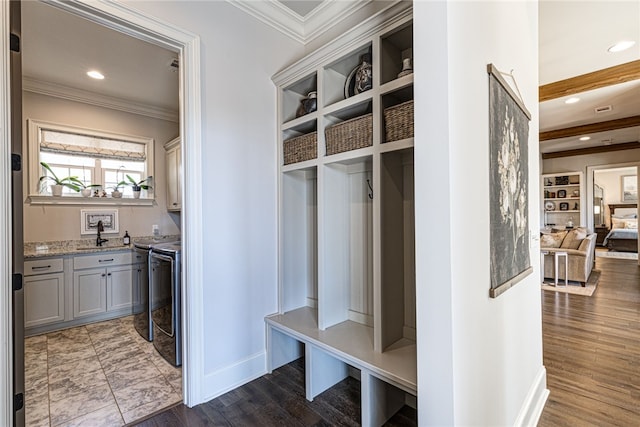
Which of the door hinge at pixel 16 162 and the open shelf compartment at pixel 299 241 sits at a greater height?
the door hinge at pixel 16 162

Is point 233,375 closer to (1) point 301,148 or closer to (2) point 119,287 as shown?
(1) point 301,148

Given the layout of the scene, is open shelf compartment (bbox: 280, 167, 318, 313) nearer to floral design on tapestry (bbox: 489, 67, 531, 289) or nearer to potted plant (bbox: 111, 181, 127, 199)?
floral design on tapestry (bbox: 489, 67, 531, 289)

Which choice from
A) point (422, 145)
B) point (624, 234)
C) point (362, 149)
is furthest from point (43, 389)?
point (624, 234)

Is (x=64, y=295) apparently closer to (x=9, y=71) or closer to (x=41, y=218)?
(x=41, y=218)

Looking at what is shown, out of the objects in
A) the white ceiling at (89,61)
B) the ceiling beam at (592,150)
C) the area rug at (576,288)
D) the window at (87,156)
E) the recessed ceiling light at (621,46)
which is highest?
the recessed ceiling light at (621,46)

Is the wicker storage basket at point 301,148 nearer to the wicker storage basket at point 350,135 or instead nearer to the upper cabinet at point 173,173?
the wicker storage basket at point 350,135

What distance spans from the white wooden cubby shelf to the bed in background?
34.1 ft

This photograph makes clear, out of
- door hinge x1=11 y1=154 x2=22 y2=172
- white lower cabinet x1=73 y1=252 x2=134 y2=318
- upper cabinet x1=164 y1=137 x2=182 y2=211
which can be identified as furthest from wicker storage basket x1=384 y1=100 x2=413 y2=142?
white lower cabinet x1=73 y1=252 x2=134 y2=318

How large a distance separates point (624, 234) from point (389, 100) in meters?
10.7

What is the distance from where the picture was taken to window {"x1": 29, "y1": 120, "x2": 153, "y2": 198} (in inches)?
134

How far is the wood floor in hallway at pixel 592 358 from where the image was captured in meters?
1.83

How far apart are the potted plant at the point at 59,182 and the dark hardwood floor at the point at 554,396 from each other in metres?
2.99

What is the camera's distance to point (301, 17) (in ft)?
8.29

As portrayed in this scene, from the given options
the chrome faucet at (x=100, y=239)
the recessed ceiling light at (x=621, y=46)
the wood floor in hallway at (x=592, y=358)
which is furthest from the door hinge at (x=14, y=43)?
the recessed ceiling light at (x=621, y=46)
